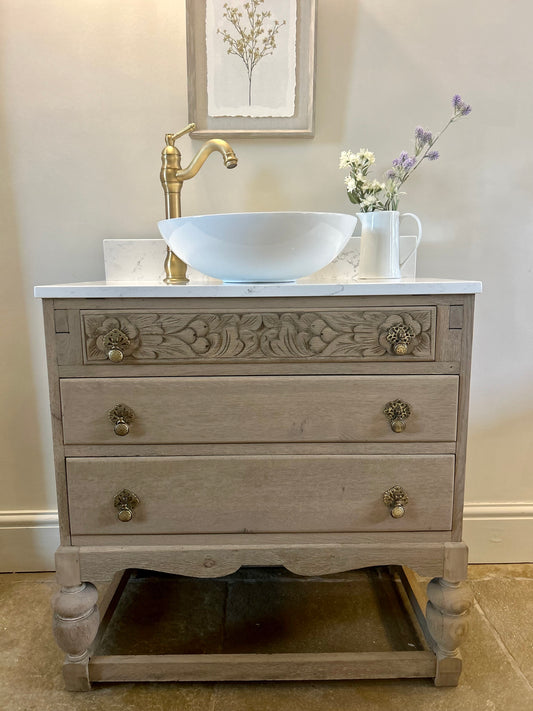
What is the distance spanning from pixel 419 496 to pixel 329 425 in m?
0.23

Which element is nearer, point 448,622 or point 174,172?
point 448,622

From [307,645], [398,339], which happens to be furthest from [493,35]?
[307,645]

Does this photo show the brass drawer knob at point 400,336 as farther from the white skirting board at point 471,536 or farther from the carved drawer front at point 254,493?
the white skirting board at point 471,536

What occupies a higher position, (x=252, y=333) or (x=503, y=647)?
(x=252, y=333)

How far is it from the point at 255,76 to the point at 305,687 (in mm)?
1448

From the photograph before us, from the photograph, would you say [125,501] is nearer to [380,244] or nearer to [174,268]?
[174,268]

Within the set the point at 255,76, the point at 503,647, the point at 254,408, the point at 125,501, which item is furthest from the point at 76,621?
the point at 255,76

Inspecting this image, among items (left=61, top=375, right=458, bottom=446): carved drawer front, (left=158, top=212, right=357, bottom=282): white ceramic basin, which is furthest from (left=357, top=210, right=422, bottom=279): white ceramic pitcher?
(left=61, top=375, right=458, bottom=446): carved drawer front

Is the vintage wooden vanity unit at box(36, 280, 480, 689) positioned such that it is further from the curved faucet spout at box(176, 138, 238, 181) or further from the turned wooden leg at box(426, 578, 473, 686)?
the curved faucet spout at box(176, 138, 238, 181)

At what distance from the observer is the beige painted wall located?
1.22 m

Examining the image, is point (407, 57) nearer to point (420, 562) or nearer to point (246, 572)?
point (420, 562)

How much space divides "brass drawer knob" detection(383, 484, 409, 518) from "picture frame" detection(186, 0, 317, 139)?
0.92 meters

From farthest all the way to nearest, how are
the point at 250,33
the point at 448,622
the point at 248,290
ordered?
the point at 250,33, the point at 448,622, the point at 248,290

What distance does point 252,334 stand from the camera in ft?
2.89
